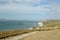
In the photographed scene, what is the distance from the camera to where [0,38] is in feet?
59.9

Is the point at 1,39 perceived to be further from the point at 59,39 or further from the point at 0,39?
the point at 59,39

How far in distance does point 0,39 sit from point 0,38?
0.70 metres

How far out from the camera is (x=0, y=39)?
1758cm

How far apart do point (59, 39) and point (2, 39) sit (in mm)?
6750

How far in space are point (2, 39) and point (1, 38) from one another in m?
0.73

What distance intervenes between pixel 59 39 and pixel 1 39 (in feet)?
22.5

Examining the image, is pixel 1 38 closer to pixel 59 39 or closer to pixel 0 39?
pixel 0 39

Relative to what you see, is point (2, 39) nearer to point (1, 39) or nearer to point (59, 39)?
point (1, 39)

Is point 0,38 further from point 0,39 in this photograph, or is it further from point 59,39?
point 59,39

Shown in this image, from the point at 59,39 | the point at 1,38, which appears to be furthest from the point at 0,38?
the point at 59,39

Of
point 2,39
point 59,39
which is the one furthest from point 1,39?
point 59,39

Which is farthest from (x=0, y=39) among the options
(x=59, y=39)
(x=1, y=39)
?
(x=59, y=39)

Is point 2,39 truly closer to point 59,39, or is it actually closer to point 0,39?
point 0,39

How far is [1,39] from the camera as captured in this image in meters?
17.7
